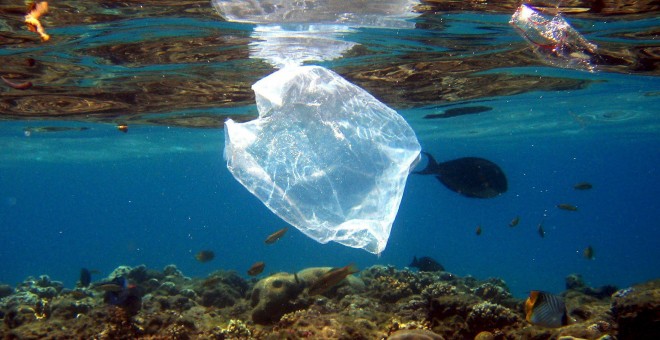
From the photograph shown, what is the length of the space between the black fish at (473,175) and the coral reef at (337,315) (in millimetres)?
2576

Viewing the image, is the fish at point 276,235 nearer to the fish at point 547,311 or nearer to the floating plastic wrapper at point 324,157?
the floating plastic wrapper at point 324,157

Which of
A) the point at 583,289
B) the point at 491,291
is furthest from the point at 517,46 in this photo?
the point at 583,289

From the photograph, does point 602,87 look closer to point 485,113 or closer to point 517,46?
point 485,113

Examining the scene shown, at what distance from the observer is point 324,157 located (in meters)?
6.45

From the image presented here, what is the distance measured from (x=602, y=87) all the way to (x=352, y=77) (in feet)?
35.7

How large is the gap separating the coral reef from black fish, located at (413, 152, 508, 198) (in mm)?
2576

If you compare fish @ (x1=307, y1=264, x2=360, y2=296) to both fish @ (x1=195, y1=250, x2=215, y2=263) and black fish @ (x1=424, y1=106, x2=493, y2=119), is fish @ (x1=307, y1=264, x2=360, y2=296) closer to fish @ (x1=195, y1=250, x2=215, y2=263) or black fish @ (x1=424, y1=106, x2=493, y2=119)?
fish @ (x1=195, y1=250, x2=215, y2=263)

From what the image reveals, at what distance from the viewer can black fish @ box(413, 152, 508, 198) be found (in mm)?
11727

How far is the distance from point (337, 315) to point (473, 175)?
6.17 m

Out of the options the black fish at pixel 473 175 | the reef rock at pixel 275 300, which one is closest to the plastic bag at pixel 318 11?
the black fish at pixel 473 175

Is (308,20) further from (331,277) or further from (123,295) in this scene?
(123,295)

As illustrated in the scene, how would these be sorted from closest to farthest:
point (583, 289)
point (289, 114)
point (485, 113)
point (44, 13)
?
point (289, 114) → point (44, 13) → point (583, 289) → point (485, 113)

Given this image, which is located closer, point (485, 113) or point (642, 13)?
point (642, 13)

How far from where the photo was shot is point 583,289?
1443 cm
